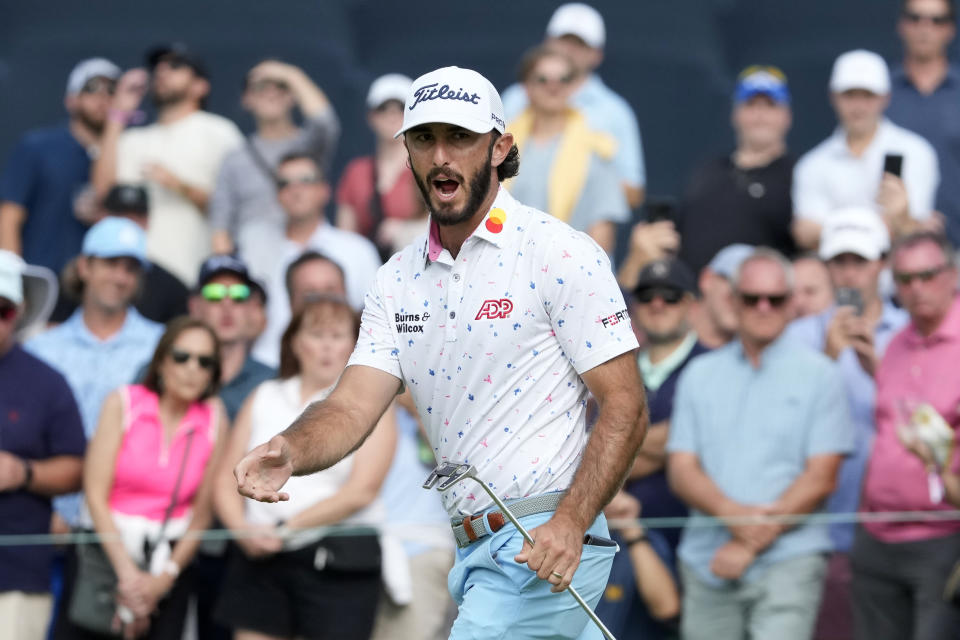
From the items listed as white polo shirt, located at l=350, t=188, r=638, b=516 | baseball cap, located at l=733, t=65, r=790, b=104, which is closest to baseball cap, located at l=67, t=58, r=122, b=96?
baseball cap, located at l=733, t=65, r=790, b=104

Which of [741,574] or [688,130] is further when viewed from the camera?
[688,130]

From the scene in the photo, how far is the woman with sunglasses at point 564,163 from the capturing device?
321 inches

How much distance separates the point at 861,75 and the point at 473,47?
3.65 meters

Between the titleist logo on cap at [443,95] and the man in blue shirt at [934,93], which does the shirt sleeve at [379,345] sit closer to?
the titleist logo on cap at [443,95]

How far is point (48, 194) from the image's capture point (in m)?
8.80

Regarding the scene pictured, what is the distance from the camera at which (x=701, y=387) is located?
21.4 feet

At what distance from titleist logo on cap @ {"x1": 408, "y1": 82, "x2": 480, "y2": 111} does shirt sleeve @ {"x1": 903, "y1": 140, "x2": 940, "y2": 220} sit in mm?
4591

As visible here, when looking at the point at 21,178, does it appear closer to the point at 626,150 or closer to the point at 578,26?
the point at 578,26

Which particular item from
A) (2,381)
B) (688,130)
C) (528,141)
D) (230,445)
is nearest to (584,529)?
(230,445)

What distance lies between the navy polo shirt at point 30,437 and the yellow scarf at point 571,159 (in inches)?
110

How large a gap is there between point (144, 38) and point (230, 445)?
17.4 feet

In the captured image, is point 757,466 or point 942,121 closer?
point 757,466

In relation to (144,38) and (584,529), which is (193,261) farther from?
(584,529)

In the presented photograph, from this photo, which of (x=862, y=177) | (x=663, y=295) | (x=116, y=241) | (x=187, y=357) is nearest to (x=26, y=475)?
(x=187, y=357)
